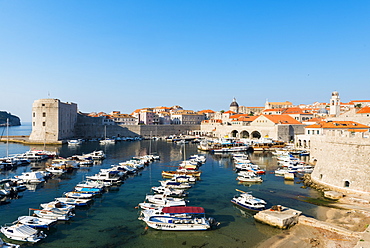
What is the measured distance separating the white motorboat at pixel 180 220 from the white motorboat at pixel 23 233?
224 inches

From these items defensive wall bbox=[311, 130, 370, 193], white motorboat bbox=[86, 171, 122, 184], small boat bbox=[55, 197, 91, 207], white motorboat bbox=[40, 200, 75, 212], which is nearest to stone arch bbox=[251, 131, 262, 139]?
defensive wall bbox=[311, 130, 370, 193]

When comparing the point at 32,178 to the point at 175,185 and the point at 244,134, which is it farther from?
the point at 244,134

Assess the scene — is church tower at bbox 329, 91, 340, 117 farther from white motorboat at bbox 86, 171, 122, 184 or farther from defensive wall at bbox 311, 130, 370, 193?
white motorboat at bbox 86, 171, 122, 184

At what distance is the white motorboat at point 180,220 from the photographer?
51.2 ft

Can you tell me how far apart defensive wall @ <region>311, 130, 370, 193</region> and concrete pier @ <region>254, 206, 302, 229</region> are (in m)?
7.36

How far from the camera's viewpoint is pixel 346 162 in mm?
21422

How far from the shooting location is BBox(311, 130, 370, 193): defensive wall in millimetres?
20406

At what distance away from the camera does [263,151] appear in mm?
51781

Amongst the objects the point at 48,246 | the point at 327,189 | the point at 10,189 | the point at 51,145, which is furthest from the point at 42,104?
the point at 327,189

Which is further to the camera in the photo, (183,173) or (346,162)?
(183,173)

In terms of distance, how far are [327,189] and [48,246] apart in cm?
2057

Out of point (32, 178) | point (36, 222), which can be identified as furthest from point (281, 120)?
point (36, 222)

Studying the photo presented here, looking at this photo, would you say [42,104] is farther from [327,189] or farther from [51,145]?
[327,189]

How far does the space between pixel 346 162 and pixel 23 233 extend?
22505mm
